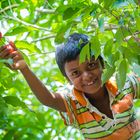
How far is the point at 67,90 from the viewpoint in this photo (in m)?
1.77

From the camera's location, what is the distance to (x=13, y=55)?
3.99 ft

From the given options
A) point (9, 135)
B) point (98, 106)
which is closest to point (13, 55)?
point (9, 135)

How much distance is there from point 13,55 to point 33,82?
199 mm

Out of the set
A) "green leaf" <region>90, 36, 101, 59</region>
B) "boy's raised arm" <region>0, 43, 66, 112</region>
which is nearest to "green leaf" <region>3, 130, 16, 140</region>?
"boy's raised arm" <region>0, 43, 66, 112</region>

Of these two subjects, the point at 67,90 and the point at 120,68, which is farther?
the point at 67,90

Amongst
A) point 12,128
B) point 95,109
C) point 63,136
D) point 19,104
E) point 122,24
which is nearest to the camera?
point 122,24

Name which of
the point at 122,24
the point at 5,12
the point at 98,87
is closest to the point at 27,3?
the point at 5,12

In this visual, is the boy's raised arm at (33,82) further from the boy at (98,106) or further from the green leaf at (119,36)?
the green leaf at (119,36)

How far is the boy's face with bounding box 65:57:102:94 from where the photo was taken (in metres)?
1.56

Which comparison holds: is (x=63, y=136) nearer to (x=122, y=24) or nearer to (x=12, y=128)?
(x=12, y=128)

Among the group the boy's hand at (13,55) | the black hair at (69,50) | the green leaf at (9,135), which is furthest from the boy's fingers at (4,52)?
the black hair at (69,50)

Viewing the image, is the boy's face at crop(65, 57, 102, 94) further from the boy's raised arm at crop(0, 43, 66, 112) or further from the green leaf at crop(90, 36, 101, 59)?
the green leaf at crop(90, 36, 101, 59)

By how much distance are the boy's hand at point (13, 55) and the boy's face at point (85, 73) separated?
13.8 inches

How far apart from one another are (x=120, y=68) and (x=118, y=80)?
0.12 ft
